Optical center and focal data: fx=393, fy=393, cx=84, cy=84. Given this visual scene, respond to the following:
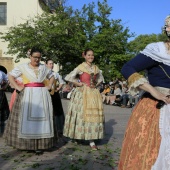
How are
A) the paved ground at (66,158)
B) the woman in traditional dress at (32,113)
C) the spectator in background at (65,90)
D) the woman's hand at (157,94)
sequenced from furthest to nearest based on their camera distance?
the spectator in background at (65,90) < the woman in traditional dress at (32,113) < the paved ground at (66,158) < the woman's hand at (157,94)

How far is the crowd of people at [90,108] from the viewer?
2.82 meters

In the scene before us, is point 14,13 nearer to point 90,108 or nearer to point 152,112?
point 90,108

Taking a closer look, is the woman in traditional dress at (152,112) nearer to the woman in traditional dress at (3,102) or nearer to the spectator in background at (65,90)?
the woman in traditional dress at (3,102)

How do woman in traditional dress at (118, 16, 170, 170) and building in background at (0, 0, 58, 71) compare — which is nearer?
woman in traditional dress at (118, 16, 170, 170)

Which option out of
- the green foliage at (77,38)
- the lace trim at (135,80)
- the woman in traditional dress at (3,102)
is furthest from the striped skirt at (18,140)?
the green foliage at (77,38)

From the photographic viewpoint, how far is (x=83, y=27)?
91.9ft

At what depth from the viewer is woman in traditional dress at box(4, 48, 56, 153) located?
609 centimetres

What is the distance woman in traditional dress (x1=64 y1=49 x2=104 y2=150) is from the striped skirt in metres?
0.58

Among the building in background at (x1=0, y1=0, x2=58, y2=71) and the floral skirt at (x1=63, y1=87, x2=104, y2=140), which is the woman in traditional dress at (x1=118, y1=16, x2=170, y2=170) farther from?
the building in background at (x1=0, y1=0, x2=58, y2=71)

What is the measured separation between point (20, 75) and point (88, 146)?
1.78m

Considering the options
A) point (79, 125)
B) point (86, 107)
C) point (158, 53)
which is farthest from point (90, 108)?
point (158, 53)

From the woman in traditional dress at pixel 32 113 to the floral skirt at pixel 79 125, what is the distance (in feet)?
2.12

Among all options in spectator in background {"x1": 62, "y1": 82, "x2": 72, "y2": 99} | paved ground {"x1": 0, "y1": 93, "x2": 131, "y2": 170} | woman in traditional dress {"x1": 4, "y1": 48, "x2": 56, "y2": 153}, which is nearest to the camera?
paved ground {"x1": 0, "y1": 93, "x2": 131, "y2": 170}

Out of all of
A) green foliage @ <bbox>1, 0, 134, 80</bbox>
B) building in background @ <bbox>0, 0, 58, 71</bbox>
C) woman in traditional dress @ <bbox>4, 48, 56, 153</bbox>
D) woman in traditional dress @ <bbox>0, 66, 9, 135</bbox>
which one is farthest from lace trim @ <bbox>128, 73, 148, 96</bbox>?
building in background @ <bbox>0, 0, 58, 71</bbox>
